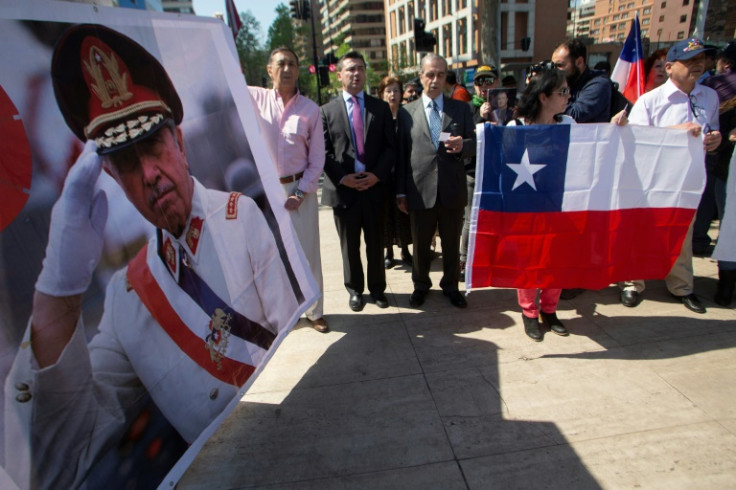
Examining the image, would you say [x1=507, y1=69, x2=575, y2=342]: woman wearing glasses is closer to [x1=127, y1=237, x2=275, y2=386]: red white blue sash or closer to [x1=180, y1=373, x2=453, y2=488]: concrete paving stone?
[x1=180, y1=373, x2=453, y2=488]: concrete paving stone

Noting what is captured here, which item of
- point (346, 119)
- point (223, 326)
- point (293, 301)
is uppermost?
point (346, 119)

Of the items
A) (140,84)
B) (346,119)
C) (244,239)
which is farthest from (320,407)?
(346,119)

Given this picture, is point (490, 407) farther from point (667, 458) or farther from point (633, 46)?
point (633, 46)

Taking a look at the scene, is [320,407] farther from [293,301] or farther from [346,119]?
[346,119]

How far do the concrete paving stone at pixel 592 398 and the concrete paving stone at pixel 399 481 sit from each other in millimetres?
556

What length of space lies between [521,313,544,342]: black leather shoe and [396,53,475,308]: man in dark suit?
61cm

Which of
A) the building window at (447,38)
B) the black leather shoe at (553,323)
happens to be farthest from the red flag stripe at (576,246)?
the building window at (447,38)

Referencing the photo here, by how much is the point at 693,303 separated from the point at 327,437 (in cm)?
312

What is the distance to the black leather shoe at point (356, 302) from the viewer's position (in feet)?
12.6

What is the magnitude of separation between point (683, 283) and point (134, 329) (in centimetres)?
397

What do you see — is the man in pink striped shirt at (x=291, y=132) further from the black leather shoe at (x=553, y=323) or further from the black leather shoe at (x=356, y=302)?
the black leather shoe at (x=553, y=323)

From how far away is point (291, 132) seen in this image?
3.16 meters

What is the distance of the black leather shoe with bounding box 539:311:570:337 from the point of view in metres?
3.24

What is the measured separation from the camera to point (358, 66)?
3.50 metres
